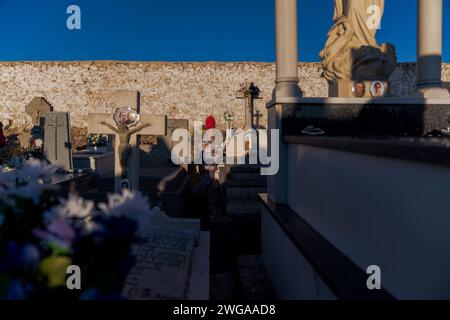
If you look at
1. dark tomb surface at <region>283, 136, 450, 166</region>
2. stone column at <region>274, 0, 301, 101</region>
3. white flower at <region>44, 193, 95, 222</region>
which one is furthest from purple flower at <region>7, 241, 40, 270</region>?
stone column at <region>274, 0, 301, 101</region>

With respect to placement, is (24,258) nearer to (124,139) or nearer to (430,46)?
(124,139)

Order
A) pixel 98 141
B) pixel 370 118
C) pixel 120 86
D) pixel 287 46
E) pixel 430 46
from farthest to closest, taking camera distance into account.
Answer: pixel 120 86, pixel 98 141, pixel 430 46, pixel 287 46, pixel 370 118

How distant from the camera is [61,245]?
895 millimetres

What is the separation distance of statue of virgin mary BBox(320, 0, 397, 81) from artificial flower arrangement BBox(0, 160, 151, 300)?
12.0 ft

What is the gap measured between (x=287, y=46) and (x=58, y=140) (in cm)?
547

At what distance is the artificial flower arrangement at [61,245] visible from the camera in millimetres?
860

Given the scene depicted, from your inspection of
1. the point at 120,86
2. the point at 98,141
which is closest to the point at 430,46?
the point at 98,141

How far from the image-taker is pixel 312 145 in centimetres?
276

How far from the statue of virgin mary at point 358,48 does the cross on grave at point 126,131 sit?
2.27 meters

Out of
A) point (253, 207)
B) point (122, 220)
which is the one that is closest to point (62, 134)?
point (253, 207)

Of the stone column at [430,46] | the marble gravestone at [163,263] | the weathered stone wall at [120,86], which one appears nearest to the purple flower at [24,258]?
the marble gravestone at [163,263]

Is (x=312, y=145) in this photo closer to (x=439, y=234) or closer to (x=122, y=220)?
(x=439, y=234)

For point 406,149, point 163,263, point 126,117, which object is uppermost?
point 126,117

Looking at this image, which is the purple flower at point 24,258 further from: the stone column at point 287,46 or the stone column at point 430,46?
A: the stone column at point 430,46
